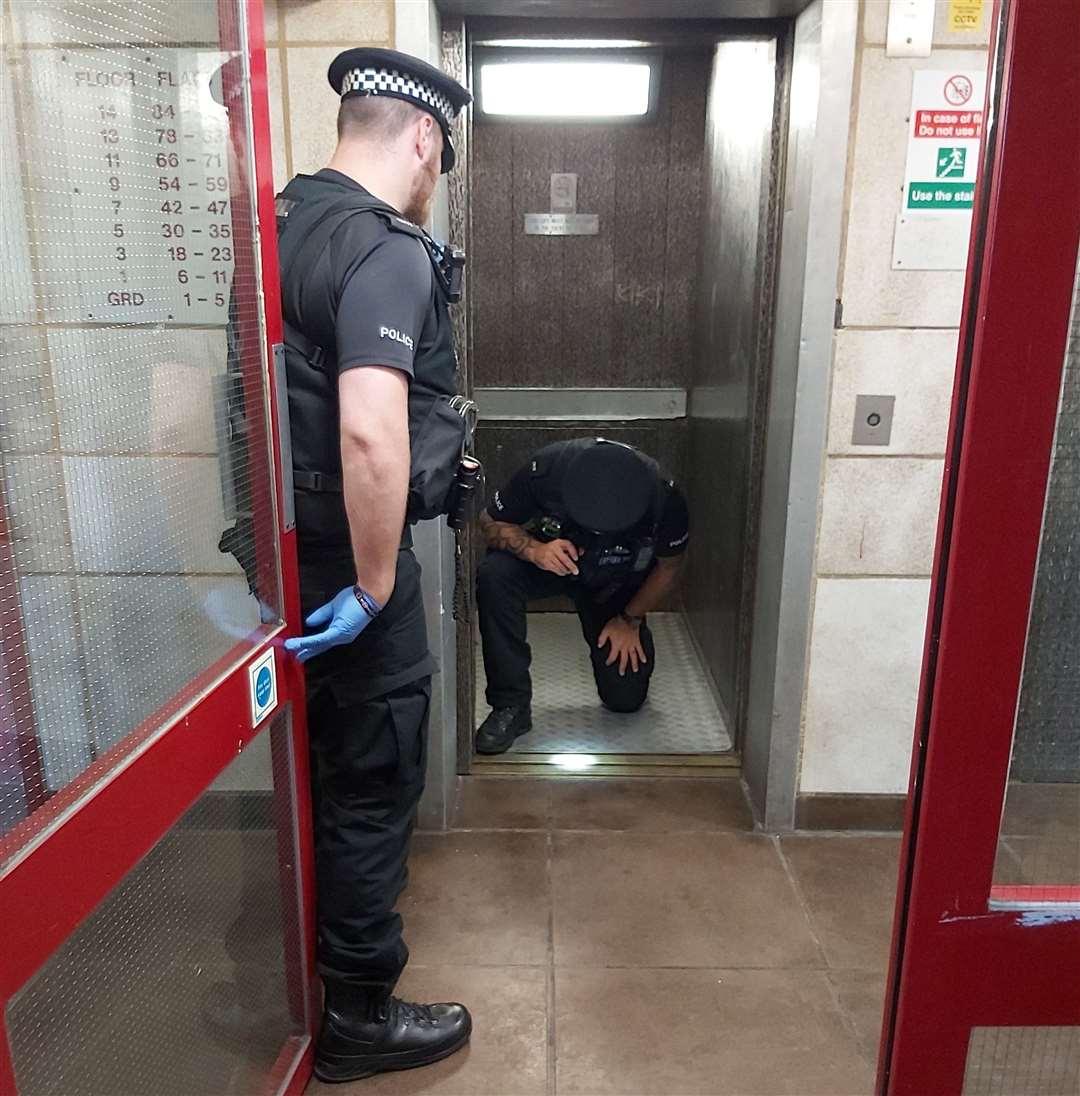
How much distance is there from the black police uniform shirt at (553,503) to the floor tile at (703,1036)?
1.50 m

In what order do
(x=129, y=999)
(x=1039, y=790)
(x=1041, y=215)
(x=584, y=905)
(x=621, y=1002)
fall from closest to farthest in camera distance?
(x=1041, y=215)
(x=1039, y=790)
(x=129, y=999)
(x=621, y=1002)
(x=584, y=905)

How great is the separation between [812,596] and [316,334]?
1389 millimetres

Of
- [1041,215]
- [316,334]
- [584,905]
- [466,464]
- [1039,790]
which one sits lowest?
[584,905]

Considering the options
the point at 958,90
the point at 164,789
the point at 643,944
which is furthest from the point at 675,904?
the point at 958,90

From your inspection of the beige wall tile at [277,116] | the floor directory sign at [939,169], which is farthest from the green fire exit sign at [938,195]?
the beige wall tile at [277,116]

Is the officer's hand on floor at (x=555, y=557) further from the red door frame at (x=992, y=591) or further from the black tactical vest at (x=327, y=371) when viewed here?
the red door frame at (x=992, y=591)

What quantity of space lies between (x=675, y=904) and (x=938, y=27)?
2009 mm

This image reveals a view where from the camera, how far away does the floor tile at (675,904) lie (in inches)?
78.2

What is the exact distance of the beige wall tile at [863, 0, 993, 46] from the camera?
1916 mm

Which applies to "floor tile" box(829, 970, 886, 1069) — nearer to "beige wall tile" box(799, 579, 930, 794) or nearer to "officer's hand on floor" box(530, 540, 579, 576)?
"beige wall tile" box(799, 579, 930, 794)

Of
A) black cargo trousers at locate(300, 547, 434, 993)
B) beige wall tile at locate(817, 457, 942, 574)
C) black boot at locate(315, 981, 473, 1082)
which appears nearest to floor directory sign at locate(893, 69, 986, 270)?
beige wall tile at locate(817, 457, 942, 574)

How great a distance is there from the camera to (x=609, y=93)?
370cm

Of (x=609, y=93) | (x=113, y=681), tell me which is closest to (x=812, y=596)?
(x=113, y=681)

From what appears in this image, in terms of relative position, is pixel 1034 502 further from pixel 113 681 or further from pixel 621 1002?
pixel 621 1002
